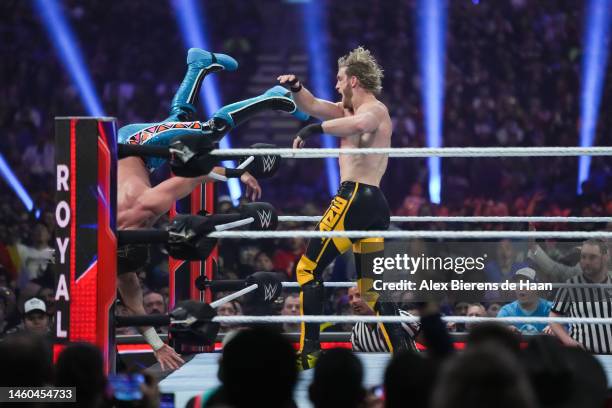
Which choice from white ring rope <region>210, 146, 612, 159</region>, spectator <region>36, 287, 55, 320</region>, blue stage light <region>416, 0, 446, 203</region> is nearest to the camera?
white ring rope <region>210, 146, 612, 159</region>

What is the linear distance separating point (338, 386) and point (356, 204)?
6.98 feet

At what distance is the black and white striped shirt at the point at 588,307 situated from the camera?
4.30 metres

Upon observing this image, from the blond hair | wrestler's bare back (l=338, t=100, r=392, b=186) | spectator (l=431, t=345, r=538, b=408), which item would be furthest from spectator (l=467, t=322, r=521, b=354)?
the blond hair

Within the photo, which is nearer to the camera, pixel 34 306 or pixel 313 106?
pixel 313 106

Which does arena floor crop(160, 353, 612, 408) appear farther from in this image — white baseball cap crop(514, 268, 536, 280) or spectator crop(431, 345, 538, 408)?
spectator crop(431, 345, 538, 408)

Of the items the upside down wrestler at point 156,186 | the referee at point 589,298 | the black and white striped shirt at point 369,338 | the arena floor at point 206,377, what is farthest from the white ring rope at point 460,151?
the black and white striped shirt at point 369,338

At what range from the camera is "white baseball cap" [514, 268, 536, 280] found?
137 inches

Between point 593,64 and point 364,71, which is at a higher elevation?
point 593,64

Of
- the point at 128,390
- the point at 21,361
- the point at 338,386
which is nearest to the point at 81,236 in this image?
the point at 128,390

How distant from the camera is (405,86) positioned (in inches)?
392

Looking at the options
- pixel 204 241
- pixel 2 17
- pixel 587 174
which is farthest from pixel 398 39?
pixel 204 241

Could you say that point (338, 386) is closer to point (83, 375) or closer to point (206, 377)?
point (83, 375)

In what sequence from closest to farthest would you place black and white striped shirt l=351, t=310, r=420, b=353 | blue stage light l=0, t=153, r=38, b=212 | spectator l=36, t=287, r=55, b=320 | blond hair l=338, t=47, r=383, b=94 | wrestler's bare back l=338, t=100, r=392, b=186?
wrestler's bare back l=338, t=100, r=392, b=186 < blond hair l=338, t=47, r=383, b=94 < black and white striped shirt l=351, t=310, r=420, b=353 < spectator l=36, t=287, r=55, b=320 < blue stage light l=0, t=153, r=38, b=212

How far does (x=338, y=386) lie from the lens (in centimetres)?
189
